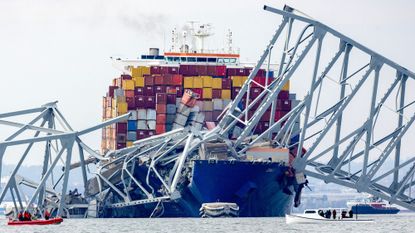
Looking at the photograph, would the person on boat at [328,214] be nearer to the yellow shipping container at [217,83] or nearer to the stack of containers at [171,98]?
the stack of containers at [171,98]

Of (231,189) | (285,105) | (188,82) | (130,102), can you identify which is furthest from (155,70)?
(231,189)

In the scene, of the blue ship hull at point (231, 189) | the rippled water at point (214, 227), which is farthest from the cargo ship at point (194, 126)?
the rippled water at point (214, 227)

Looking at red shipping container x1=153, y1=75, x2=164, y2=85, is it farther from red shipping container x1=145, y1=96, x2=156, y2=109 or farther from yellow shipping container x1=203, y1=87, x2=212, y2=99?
yellow shipping container x1=203, y1=87, x2=212, y2=99

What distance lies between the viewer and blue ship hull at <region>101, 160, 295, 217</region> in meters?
99.9

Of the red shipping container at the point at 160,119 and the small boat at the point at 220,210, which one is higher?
the red shipping container at the point at 160,119

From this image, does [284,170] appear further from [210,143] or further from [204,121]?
[204,121]

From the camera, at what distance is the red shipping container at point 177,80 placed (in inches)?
4766

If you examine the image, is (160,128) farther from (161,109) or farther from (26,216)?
(26,216)

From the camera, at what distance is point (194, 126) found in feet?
382

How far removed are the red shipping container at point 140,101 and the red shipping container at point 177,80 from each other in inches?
131

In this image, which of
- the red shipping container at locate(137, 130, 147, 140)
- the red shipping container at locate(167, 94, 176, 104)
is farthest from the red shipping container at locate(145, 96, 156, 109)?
the red shipping container at locate(137, 130, 147, 140)

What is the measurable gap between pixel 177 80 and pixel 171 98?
3.47m

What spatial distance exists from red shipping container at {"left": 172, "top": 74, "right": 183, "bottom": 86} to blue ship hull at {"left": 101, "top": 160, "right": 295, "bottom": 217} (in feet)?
52.2

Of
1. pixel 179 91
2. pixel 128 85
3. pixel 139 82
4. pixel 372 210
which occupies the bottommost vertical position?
pixel 372 210
